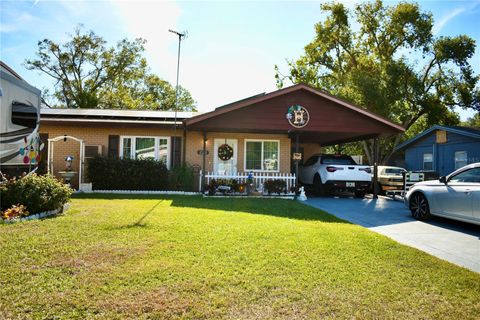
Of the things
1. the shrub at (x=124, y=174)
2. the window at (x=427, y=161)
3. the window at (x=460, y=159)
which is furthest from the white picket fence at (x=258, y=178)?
the window at (x=427, y=161)

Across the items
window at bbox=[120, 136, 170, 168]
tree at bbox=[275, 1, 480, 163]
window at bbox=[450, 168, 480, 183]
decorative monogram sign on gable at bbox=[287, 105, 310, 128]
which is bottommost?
window at bbox=[450, 168, 480, 183]

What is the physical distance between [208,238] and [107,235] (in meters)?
1.78

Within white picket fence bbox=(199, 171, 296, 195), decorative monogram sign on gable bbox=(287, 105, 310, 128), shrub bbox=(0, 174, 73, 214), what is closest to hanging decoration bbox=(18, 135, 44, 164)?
shrub bbox=(0, 174, 73, 214)

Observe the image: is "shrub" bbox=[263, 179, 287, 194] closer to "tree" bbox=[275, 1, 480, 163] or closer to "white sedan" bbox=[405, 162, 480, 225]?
"white sedan" bbox=[405, 162, 480, 225]

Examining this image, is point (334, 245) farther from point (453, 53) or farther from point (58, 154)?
point (453, 53)

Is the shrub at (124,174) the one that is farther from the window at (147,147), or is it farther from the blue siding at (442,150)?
the blue siding at (442,150)

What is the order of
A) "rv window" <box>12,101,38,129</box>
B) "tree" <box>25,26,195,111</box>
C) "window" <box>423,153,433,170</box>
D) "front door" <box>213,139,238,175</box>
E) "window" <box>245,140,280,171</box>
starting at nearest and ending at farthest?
"rv window" <box>12,101,38,129</box> → "front door" <box>213,139,238,175</box> → "window" <box>245,140,280,171</box> → "window" <box>423,153,433,170</box> → "tree" <box>25,26,195,111</box>

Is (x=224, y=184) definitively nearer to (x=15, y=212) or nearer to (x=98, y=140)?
(x=98, y=140)

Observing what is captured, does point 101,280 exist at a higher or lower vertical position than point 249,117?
lower

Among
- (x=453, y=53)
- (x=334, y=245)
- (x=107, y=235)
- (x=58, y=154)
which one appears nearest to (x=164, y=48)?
(x=58, y=154)

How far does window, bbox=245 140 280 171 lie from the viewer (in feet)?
50.2

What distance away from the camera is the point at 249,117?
1315 cm

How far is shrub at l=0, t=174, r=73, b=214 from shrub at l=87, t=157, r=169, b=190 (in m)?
5.56

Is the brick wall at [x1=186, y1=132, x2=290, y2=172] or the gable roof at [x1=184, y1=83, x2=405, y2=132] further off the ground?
the gable roof at [x1=184, y1=83, x2=405, y2=132]
